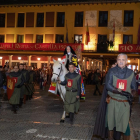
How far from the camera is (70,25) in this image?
31891mm

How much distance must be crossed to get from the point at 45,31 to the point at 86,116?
25602 mm

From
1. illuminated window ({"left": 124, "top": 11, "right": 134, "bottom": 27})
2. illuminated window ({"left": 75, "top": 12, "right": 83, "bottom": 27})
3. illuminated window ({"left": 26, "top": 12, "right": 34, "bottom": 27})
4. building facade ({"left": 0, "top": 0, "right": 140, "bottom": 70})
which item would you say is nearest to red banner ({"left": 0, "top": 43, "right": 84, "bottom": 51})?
building facade ({"left": 0, "top": 0, "right": 140, "bottom": 70})

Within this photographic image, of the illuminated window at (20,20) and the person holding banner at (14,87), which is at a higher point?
the illuminated window at (20,20)

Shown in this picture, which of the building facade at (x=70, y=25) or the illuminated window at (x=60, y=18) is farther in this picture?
the illuminated window at (x=60, y=18)

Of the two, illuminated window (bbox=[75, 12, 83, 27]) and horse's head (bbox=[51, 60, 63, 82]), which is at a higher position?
illuminated window (bbox=[75, 12, 83, 27])

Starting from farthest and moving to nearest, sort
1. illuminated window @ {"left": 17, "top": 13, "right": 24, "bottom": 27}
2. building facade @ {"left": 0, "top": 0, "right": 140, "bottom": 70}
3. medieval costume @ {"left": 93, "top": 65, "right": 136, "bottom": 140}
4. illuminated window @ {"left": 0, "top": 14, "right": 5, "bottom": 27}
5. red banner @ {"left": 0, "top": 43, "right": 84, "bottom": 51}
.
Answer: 1. illuminated window @ {"left": 0, "top": 14, "right": 5, "bottom": 27}
2. illuminated window @ {"left": 17, "top": 13, "right": 24, "bottom": 27}
3. building facade @ {"left": 0, "top": 0, "right": 140, "bottom": 70}
4. red banner @ {"left": 0, "top": 43, "right": 84, "bottom": 51}
5. medieval costume @ {"left": 93, "top": 65, "right": 136, "bottom": 140}

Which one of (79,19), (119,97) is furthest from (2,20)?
(119,97)

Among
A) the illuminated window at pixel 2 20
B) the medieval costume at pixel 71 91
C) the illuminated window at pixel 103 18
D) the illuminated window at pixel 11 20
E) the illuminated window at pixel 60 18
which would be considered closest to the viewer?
the medieval costume at pixel 71 91

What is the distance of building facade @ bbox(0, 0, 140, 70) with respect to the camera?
99.0 ft

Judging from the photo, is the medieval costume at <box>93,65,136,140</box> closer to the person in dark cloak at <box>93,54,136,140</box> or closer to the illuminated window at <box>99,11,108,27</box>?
the person in dark cloak at <box>93,54,136,140</box>

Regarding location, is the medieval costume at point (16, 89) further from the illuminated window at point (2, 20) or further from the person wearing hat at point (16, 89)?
the illuminated window at point (2, 20)

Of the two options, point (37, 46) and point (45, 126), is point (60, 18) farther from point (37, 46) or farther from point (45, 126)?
point (45, 126)

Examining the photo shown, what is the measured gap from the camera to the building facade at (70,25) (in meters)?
30.2

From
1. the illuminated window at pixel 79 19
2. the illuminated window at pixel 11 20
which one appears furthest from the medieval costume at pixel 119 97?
the illuminated window at pixel 11 20
